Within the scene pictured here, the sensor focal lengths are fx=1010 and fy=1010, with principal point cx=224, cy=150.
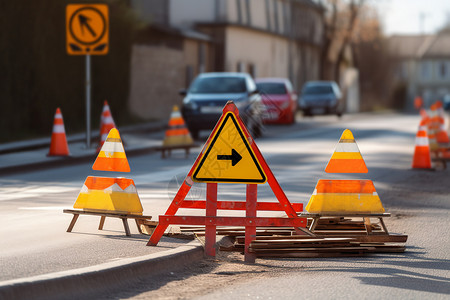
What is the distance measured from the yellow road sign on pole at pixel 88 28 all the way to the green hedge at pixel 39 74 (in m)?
3.37

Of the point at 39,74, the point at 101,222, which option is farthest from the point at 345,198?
the point at 39,74

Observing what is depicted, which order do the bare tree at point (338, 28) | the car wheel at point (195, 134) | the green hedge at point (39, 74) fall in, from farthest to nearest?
the bare tree at point (338, 28) < the car wheel at point (195, 134) < the green hedge at point (39, 74)

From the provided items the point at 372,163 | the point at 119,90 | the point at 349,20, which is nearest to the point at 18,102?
the point at 119,90

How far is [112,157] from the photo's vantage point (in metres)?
9.12

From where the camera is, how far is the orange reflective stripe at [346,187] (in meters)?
8.86

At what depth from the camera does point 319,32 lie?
72812 millimetres

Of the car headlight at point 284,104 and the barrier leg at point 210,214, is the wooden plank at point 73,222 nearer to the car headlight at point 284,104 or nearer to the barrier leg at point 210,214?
the barrier leg at point 210,214

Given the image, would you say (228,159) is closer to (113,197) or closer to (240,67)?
(113,197)

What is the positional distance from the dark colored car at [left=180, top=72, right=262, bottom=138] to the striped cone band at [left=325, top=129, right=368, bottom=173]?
1549 centimetres

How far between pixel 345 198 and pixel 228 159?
1.38 meters

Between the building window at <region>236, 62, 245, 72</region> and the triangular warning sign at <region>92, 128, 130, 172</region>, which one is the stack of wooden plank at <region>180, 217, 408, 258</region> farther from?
the building window at <region>236, 62, 245, 72</region>

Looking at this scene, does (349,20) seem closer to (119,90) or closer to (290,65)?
(290,65)

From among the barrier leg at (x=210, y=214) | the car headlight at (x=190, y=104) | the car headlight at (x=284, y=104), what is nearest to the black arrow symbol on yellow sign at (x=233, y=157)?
the barrier leg at (x=210, y=214)

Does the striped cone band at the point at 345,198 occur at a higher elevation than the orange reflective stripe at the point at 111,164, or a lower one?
lower
